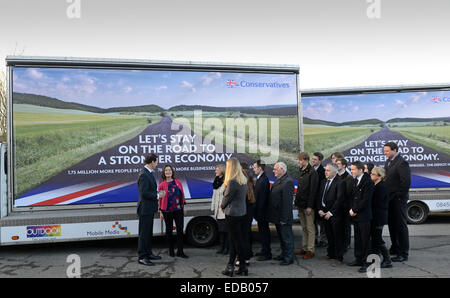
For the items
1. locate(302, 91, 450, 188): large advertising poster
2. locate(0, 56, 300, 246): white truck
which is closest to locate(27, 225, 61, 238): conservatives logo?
locate(0, 56, 300, 246): white truck

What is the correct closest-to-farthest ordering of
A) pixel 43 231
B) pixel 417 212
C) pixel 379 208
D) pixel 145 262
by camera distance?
1. pixel 379 208
2. pixel 145 262
3. pixel 43 231
4. pixel 417 212

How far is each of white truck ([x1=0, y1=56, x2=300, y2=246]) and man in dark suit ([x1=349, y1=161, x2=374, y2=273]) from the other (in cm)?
195

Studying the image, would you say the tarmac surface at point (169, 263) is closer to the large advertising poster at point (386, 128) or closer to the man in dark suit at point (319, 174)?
the man in dark suit at point (319, 174)

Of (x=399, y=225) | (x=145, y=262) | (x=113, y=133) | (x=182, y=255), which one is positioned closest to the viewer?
(x=145, y=262)

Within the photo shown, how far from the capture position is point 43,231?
19.5 ft

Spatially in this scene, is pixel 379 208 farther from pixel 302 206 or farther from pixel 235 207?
pixel 235 207

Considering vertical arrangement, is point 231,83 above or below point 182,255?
above

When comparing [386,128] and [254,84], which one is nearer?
[254,84]

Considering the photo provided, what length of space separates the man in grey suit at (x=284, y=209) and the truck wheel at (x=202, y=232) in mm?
1551

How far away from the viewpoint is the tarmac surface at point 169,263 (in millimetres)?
5191

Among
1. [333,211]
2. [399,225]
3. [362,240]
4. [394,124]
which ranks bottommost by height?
[362,240]

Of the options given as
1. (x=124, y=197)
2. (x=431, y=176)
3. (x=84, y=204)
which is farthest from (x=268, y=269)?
(x=431, y=176)

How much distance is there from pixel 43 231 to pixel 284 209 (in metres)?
4.13
